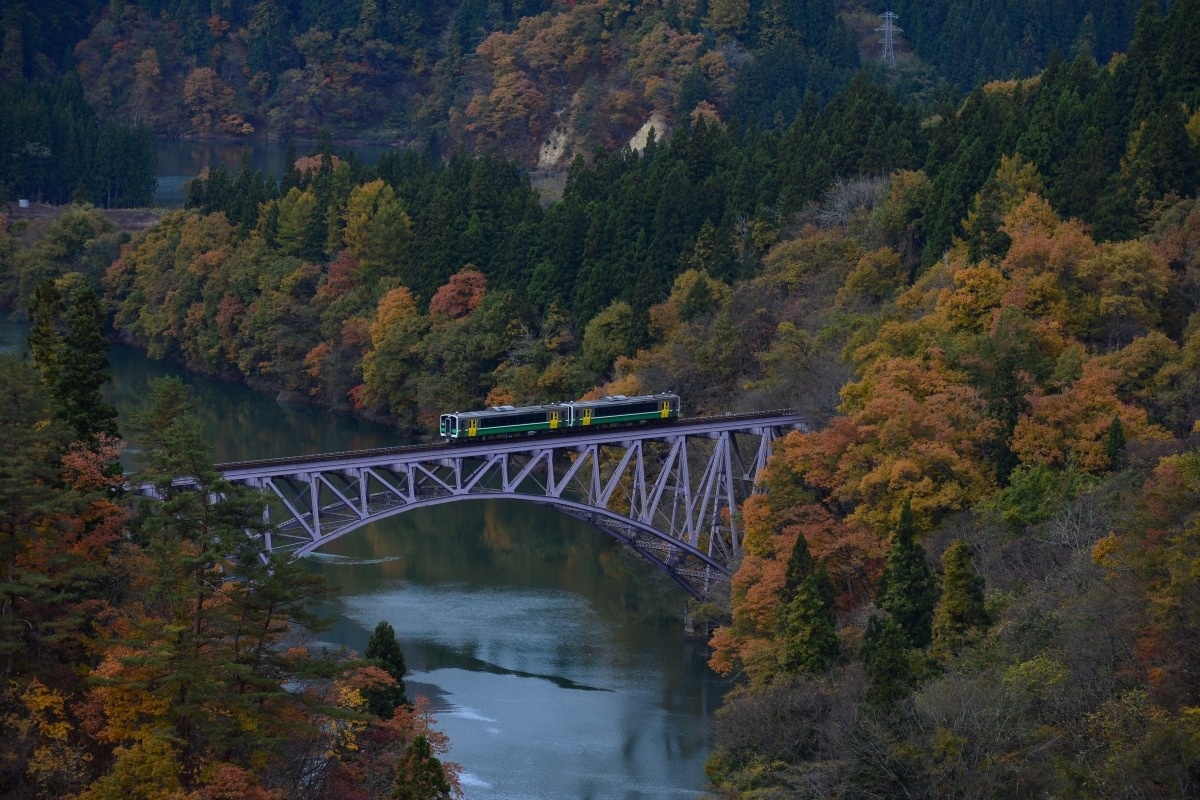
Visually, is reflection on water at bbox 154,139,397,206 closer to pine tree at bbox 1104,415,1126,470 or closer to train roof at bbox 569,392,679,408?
train roof at bbox 569,392,679,408

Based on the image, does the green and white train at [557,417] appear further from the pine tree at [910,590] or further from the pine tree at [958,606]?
the pine tree at [958,606]

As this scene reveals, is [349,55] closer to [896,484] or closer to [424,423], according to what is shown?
[424,423]

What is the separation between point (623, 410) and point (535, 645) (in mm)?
7284

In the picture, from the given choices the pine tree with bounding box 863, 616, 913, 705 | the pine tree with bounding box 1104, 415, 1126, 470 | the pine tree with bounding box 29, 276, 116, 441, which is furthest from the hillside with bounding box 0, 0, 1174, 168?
the pine tree with bounding box 29, 276, 116, 441

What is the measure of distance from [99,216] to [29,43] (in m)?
71.9

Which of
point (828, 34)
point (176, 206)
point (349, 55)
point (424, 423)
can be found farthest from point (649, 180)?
point (349, 55)

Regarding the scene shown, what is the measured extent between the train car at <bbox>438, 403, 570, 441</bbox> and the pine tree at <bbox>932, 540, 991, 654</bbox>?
14551mm

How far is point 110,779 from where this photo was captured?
47188mm

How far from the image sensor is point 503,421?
69.1 meters

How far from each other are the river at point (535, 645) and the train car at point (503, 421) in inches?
238

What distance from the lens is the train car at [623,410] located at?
7112 cm

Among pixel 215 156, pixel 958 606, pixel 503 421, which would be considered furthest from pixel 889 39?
pixel 958 606

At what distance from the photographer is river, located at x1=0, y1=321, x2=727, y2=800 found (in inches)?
2414

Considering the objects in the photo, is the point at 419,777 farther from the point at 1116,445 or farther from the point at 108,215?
the point at 108,215
